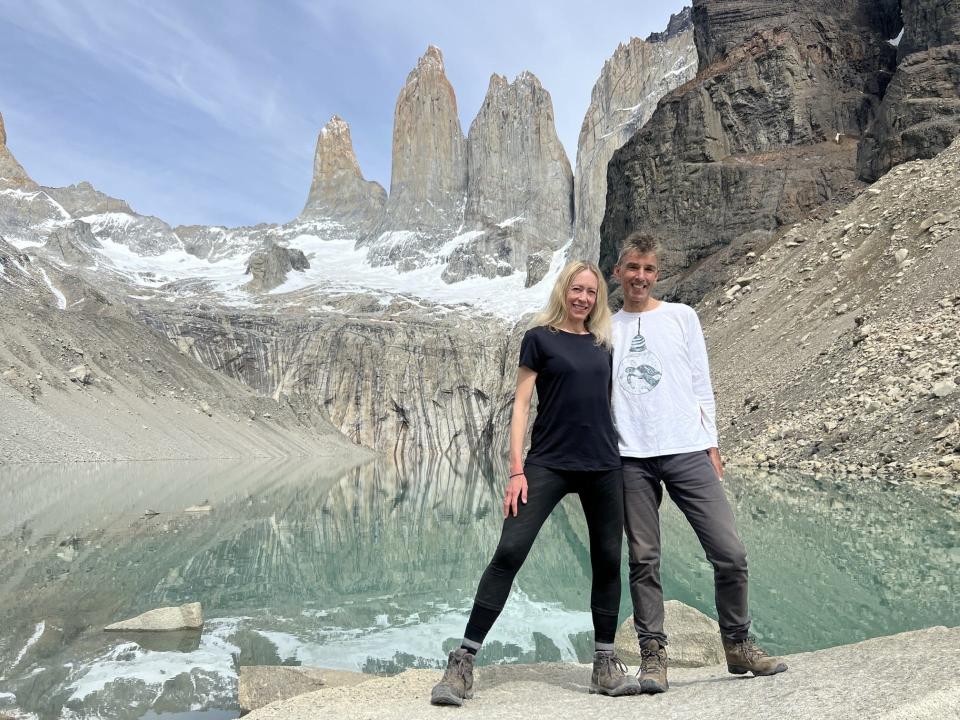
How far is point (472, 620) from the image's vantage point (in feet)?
13.6

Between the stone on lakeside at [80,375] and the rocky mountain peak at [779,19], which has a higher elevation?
the rocky mountain peak at [779,19]

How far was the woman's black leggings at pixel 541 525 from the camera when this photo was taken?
13.5 ft

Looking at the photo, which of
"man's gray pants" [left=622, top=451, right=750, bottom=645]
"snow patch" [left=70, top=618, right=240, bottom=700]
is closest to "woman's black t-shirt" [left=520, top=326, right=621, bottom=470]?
"man's gray pants" [left=622, top=451, right=750, bottom=645]

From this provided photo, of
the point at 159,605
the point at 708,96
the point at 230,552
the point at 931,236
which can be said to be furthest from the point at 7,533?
the point at 708,96

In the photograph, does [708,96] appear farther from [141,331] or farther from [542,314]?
[542,314]

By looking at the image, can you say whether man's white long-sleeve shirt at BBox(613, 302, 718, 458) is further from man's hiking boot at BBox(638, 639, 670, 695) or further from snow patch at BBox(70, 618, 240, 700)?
snow patch at BBox(70, 618, 240, 700)

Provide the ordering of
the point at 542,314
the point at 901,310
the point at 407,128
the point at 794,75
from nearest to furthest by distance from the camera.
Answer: the point at 542,314
the point at 901,310
the point at 794,75
the point at 407,128

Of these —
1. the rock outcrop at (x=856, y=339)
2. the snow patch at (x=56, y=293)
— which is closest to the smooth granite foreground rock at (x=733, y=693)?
the rock outcrop at (x=856, y=339)

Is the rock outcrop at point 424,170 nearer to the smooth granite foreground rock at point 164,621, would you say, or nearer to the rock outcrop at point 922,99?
the rock outcrop at point 922,99

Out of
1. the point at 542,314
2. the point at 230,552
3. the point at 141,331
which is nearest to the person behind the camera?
the point at 542,314

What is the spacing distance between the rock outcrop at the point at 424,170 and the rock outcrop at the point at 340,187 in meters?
17.5

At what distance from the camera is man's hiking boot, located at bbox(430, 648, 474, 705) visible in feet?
12.8

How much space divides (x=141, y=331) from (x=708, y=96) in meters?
43.9

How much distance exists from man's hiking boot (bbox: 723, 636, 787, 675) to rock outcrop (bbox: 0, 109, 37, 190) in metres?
161
